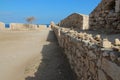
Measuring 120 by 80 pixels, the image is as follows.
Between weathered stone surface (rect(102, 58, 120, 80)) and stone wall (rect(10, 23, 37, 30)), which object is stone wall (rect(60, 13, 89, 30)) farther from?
stone wall (rect(10, 23, 37, 30))

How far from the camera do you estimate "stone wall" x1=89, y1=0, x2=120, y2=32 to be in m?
9.30

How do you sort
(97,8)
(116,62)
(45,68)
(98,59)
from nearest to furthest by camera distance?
(116,62), (98,59), (45,68), (97,8)

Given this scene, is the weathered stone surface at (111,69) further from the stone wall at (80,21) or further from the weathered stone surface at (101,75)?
the stone wall at (80,21)

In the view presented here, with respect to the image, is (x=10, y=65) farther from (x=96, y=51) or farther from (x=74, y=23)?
(x=74, y=23)

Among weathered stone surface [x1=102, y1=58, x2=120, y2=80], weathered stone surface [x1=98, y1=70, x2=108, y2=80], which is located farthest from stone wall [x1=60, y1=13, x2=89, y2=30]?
weathered stone surface [x1=102, y1=58, x2=120, y2=80]

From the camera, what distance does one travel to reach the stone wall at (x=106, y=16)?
30.5 feet

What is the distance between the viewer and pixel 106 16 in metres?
9.97

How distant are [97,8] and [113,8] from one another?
982 millimetres

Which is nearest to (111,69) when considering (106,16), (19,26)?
(106,16)

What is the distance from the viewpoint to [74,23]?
20625 mm

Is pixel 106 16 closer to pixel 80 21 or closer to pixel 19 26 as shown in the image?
pixel 80 21

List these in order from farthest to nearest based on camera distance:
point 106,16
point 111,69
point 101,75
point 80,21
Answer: point 80,21 → point 106,16 → point 101,75 → point 111,69

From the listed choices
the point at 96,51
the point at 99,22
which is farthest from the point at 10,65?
the point at 96,51

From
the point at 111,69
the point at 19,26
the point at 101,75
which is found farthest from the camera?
the point at 19,26
